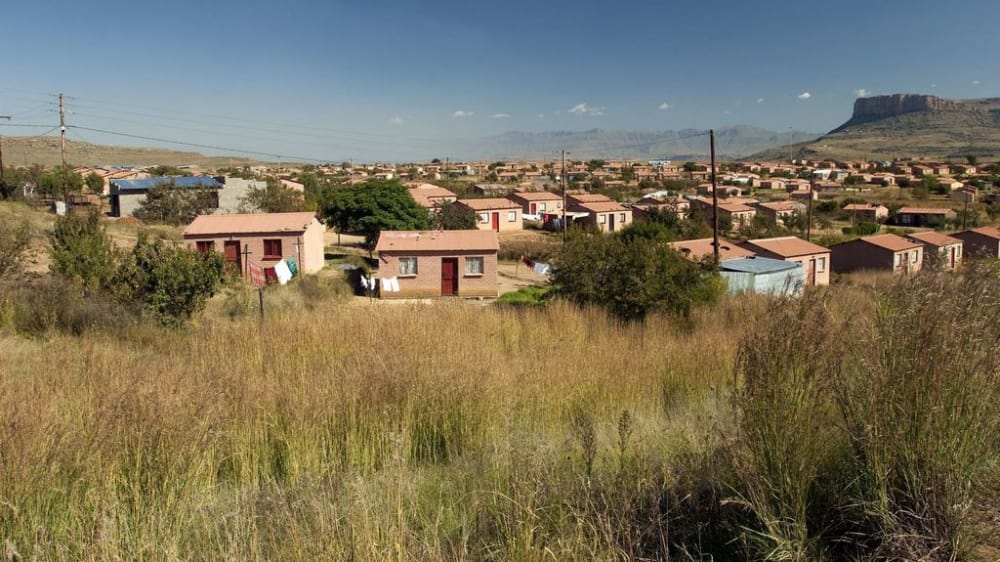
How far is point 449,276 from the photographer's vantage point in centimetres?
3092

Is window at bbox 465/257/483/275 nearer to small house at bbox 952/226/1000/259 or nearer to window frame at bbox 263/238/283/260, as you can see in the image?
window frame at bbox 263/238/283/260

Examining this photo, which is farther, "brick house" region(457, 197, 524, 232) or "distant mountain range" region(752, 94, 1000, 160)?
"distant mountain range" region(752, 94, 1000, 160)

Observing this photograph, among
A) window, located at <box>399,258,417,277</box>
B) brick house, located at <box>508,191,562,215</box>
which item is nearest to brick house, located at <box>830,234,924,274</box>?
window, located at <box>399,258,417,277</box>

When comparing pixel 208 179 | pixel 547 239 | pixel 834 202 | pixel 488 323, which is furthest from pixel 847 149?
pixel 488 323

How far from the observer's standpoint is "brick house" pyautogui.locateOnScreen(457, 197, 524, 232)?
197 ft

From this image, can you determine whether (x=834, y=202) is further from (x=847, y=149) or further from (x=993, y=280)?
(x=847, y=149)

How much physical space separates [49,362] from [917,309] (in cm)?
681

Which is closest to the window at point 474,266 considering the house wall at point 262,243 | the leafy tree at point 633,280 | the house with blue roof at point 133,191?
the house wall at point 262,243

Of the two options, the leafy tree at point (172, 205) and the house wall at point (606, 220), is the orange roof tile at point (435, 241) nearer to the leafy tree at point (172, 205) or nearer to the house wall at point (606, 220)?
the leafy tree at point (172, 205)

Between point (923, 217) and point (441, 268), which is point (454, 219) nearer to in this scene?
point (441, 268)

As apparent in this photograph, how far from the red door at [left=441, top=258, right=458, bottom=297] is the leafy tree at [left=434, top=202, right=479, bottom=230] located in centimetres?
1761

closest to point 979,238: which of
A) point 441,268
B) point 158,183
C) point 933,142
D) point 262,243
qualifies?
point 441,268

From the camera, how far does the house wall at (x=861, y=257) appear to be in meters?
41.2

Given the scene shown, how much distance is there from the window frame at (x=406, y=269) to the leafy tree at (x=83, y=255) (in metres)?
14.0
